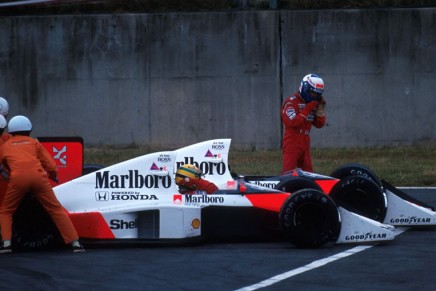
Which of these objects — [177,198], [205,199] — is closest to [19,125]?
[177,198]

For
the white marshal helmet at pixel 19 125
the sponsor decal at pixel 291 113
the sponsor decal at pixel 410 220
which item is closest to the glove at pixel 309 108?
the sponsor decal at pixel 291 113

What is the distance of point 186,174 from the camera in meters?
12.3

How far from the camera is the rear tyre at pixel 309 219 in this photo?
1170 cm

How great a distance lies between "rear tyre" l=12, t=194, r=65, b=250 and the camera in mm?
11984

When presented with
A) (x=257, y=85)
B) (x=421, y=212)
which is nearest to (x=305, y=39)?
(x=257, y=85)

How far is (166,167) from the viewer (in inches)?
484

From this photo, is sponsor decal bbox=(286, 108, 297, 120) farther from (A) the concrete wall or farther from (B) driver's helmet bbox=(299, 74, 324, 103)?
(A) the concrete wall

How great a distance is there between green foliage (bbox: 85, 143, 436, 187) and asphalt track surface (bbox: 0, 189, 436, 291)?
700 centimetres

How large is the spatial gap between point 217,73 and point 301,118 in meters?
7.99

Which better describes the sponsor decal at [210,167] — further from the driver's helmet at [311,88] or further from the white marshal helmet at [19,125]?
the driver's helmet at [311,88]

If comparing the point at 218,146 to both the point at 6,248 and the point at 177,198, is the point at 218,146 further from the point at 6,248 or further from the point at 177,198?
the point at 6,248

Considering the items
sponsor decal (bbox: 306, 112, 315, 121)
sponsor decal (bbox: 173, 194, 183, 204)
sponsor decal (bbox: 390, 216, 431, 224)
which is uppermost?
sponsor decal (bbox: 306, 112, 315, 121)

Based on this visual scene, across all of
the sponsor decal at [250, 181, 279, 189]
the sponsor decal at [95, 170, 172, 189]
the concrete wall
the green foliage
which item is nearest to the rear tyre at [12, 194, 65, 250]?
the sponsor decal at [95, 170, 172, 189]

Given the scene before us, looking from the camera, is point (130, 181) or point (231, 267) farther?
point (130, 181)
